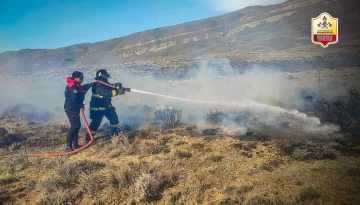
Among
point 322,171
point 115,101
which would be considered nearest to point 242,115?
point 322,171

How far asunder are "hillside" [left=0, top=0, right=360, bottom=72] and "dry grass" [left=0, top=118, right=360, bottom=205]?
70.9 feet

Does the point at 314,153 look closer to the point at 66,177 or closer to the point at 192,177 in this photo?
the point at 192,177

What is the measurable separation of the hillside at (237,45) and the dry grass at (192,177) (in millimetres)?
21599

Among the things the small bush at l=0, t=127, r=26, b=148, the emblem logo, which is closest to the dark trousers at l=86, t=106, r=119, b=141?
the small bush at l=0, t=127, r=26, b=148

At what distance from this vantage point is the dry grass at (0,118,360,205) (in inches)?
166

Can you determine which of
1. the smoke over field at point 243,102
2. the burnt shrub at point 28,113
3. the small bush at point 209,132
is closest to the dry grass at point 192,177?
the small bush at point 209,132

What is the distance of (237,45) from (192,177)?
5556 cm

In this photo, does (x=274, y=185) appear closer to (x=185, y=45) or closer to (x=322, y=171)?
(x=322, y=171)

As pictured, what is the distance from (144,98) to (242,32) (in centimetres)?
6069

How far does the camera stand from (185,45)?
76.9 meters

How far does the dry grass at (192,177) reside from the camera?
422 centimetres

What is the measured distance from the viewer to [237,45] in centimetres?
5675

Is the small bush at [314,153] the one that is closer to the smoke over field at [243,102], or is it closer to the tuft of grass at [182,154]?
the smoke over field at [243,102]

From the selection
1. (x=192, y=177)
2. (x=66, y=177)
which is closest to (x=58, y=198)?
(x=66, y=177)
